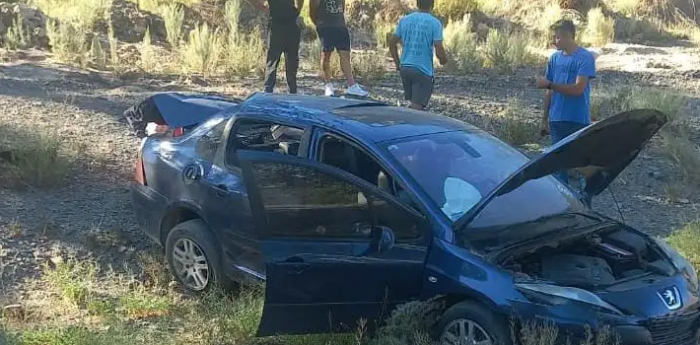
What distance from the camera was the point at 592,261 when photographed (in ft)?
18.1

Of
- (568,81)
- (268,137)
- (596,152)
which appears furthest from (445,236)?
(568,81)

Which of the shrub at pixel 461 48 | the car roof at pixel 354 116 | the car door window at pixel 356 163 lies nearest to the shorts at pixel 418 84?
the car roof at pixel 354 116

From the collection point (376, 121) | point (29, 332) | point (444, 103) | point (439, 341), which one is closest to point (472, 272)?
point (439, 341)

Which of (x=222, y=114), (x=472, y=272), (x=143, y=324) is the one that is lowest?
(x=143, y=324)

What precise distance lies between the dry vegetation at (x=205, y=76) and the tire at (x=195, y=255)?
0.12m

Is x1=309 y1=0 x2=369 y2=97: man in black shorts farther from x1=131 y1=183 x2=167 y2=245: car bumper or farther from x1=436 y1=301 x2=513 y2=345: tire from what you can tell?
x1=436 y1=301 x2=513 y2=345: tire

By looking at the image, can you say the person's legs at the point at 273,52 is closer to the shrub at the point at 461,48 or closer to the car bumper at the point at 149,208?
the car bumper at the point at 149,208

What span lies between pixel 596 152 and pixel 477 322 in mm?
1322

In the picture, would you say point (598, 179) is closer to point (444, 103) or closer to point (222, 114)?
point (222, 114)

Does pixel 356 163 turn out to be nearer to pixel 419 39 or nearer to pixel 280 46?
pixel 419 39

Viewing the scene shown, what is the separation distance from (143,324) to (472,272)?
2.25m

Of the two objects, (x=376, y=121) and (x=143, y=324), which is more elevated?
(x=376, y=121)

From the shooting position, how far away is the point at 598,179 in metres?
6.14

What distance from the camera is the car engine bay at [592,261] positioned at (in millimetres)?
5297
